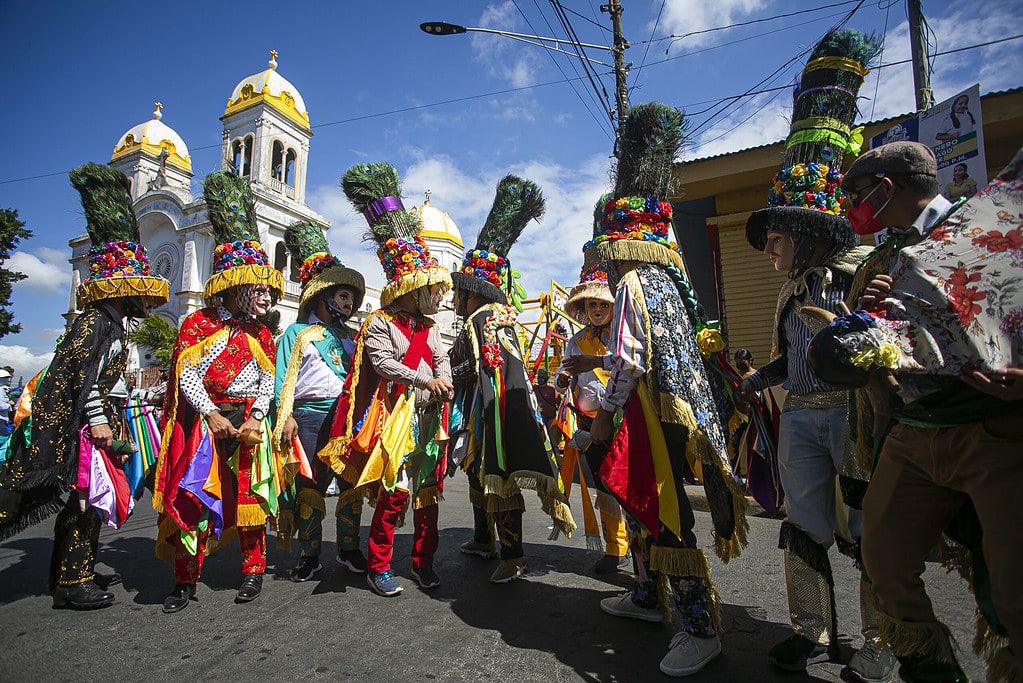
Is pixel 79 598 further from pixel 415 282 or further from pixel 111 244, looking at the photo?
pixel 415 282

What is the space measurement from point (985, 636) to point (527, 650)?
1742 millimetres

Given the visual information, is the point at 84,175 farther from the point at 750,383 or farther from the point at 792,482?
the point at 792,482

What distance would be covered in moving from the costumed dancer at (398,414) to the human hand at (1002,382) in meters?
2.73

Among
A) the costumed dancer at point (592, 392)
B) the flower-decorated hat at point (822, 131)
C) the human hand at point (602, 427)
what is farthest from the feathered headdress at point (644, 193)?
the human hand at point (602, 427)

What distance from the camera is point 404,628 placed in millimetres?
3018

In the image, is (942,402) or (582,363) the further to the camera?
(582,363)

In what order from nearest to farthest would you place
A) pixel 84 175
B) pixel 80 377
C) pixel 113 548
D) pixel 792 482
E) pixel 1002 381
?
pixel 1002 381 → pixel 792 482 → pixel 80 377 → pixel 84 175 → pixel 113 548

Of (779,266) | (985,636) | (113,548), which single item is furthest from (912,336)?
(113,548)

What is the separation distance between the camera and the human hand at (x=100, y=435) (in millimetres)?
3525

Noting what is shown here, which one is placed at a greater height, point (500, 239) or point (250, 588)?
point (500, 239)

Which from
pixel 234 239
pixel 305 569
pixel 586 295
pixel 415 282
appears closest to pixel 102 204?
pixel 234 239

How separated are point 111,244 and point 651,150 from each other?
3.50 m

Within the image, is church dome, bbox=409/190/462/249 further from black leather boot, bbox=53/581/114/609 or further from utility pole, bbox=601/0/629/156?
black leather boot, bbox=53/581/114/609

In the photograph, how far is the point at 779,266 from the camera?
270 cm
